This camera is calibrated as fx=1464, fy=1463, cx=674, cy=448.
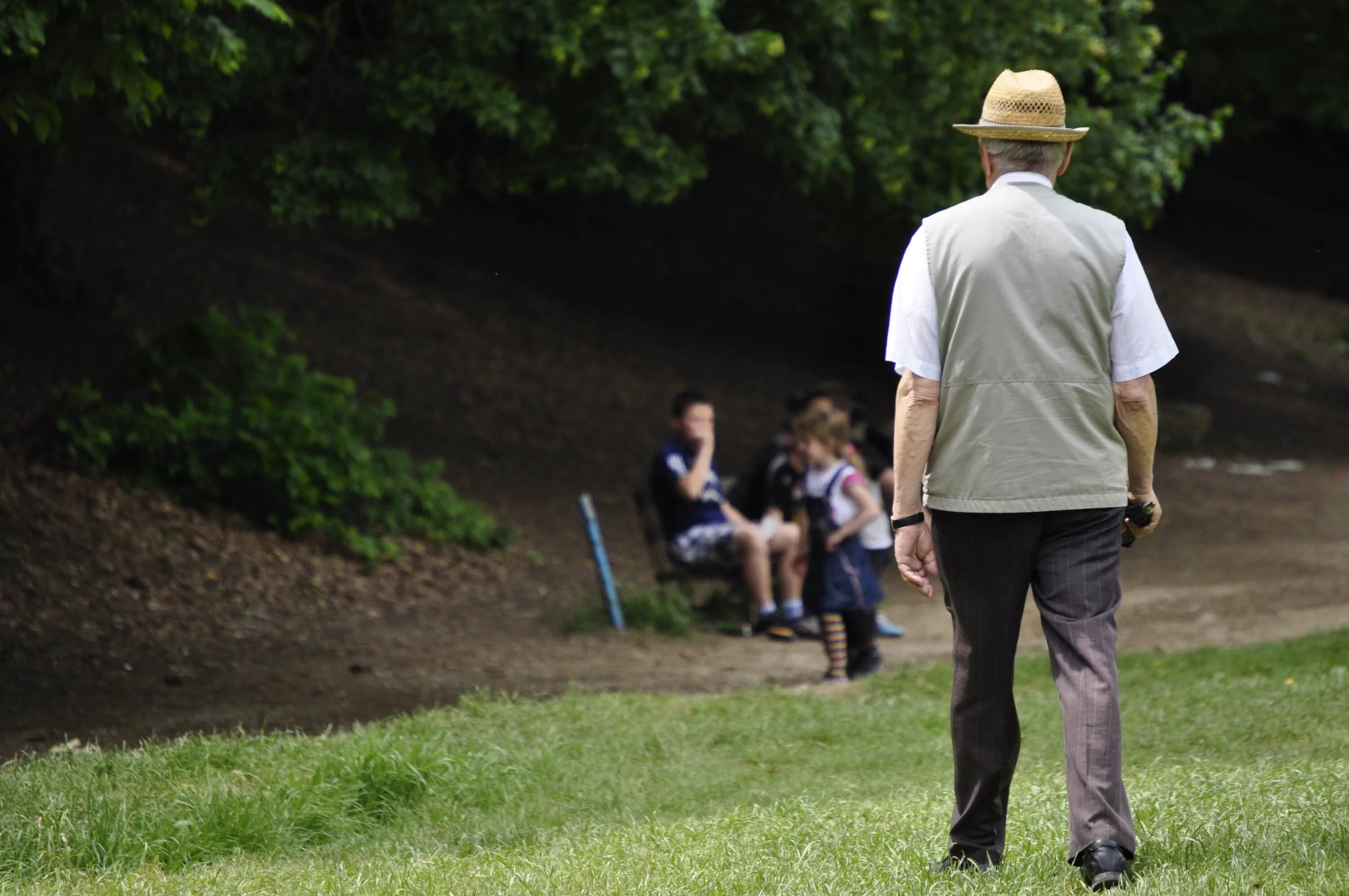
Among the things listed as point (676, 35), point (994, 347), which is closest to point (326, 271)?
point (676, 35)

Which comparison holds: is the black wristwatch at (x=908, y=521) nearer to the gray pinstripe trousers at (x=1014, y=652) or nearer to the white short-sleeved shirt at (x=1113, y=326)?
the gray pinstripe trousers at (x=1014, y=652)

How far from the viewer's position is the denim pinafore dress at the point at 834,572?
7715 mm

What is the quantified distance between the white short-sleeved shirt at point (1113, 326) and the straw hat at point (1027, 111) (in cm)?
31

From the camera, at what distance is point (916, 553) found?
11.7 ft

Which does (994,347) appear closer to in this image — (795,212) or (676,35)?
(676,35)

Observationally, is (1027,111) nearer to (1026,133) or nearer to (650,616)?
(1026,133)

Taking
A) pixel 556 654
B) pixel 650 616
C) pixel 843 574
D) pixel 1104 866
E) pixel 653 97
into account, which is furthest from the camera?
pixel 653 97

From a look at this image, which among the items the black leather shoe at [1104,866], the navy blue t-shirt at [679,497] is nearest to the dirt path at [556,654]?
the navy blue t-shirt at [679,497]

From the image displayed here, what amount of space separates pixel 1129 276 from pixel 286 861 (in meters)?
2.93

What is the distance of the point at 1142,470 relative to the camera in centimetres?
354

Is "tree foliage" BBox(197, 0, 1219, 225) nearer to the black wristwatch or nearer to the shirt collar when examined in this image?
the shirt collar

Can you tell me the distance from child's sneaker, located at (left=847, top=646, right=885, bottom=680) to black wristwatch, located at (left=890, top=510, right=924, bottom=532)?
4.37 m

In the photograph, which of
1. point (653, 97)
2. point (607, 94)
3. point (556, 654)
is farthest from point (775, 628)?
point (607, 94)

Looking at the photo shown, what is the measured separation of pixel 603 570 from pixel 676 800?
4.06 meters
